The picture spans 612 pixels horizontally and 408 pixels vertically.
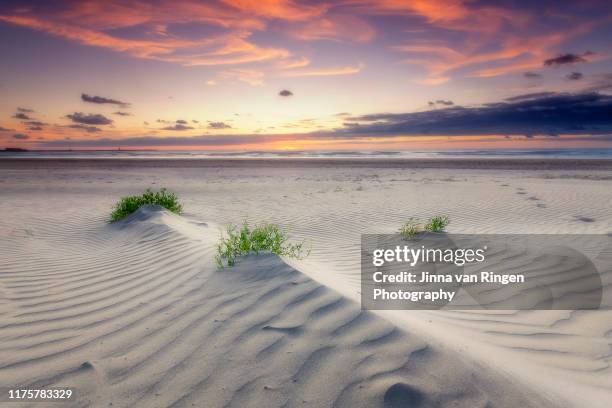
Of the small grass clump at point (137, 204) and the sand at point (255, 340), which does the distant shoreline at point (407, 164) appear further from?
the sand at point (255, 340)

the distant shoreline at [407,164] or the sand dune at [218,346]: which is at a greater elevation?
the distant shoreline at [407,164]

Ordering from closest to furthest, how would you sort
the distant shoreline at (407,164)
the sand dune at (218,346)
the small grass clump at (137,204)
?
the sand dune at (218,346) → the small grass clump at (137,204) → the distant shoreline at (407,164)

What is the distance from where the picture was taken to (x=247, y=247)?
14.5 feet

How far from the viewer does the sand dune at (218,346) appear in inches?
85.1

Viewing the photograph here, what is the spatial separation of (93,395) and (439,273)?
4.18 metres

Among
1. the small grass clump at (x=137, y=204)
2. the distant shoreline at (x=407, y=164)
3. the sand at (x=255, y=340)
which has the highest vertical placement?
the distant shoreline at (x=407, y=164)

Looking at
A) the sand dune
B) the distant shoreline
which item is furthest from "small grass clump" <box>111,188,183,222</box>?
the distant shoreline

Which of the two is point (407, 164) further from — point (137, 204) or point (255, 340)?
point (255, 340)

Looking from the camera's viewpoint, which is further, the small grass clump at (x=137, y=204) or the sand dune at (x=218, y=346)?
the small grass clump at (x=137, y=204)

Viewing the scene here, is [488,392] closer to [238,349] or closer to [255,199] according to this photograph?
[238,349]

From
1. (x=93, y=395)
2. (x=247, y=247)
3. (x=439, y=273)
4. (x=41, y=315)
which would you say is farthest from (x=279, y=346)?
(x=439, y=273)

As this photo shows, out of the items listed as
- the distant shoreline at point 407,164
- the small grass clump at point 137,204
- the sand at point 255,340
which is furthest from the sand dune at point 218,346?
the distant shoreline at point 407,164

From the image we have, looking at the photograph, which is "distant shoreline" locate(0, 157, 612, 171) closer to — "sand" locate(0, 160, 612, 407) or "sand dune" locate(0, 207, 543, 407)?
"sand" locate(0, 160, 612, 407)

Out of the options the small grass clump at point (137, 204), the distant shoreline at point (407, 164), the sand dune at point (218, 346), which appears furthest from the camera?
the distant shoreline at point (407, 164)
